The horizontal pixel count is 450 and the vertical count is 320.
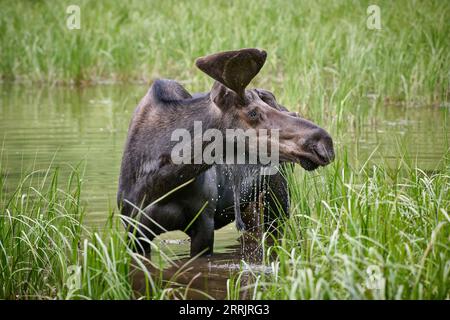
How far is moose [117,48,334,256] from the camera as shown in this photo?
538 centimetres

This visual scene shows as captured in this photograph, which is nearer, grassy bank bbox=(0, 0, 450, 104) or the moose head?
the moose head

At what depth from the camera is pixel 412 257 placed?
455 cm

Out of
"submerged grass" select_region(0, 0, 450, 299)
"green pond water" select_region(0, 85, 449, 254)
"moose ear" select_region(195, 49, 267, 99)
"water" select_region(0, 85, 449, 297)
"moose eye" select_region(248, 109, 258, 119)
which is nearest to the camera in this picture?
"submerged grass" select_region(0, 0, 450, 299)

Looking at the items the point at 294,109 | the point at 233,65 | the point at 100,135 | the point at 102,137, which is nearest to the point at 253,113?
the point at 233,65

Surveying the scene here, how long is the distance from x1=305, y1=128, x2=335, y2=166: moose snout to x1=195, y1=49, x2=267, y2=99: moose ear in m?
0.56

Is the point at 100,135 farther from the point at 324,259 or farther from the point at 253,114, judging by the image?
the point at 324,259

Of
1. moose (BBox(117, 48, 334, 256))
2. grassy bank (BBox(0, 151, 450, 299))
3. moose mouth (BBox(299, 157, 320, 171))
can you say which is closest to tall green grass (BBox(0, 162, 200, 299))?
grassy bank (BBox(0, 151, 450, 299))

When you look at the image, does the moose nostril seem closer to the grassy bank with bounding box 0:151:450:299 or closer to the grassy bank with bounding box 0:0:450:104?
the grassy bank with bounding box 0:151:450:299

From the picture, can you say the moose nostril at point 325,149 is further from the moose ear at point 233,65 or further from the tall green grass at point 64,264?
the tall green grass at point 64,264

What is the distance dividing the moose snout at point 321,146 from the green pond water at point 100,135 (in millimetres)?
1984

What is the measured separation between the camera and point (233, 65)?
5.41 meters

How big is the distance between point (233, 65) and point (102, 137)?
21.0 feet

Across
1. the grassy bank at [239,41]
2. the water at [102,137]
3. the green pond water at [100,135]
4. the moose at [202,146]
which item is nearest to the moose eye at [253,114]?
the moose at [202,146]
